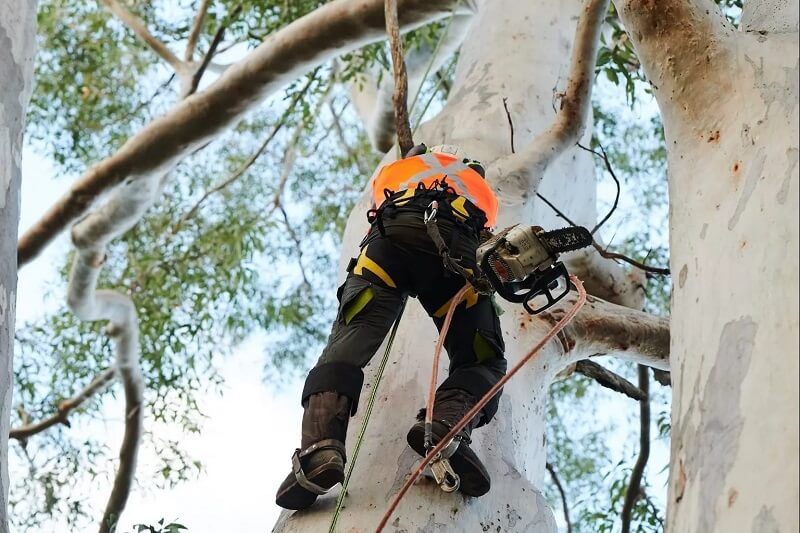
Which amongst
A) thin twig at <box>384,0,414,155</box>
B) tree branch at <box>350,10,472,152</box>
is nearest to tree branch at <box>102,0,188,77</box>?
tree branch at <box>350,10,472,152</box>

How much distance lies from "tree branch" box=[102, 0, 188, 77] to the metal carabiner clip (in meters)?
5.07

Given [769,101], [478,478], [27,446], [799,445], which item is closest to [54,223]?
[27,446]

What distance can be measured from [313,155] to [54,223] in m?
4.46

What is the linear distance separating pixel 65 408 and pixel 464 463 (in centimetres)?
542

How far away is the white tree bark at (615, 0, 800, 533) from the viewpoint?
1.39 m

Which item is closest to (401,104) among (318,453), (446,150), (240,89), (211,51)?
(446,150)

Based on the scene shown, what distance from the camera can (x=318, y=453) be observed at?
240 centimetres

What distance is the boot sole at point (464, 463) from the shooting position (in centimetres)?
240

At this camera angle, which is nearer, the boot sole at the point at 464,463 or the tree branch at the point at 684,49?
the tree branch at the point at 684,49

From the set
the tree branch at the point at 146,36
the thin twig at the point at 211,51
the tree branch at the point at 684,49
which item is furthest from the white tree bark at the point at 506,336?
the tree branch at the point at 146,36

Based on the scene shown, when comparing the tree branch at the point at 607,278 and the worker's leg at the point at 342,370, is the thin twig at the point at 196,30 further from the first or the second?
the worker's leg at the point at 342,370

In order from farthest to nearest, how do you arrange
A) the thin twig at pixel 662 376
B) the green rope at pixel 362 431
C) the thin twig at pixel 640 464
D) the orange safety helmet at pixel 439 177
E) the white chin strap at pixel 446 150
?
the thin twig at pixel 640 464 → the thin twig at pixel 662 376 → the white chin strap at pixel 446 150 → the orange safety helmet at pixel 439 177 → the green rope at pixel 362 431

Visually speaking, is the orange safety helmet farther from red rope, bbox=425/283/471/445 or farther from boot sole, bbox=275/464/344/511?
boot sole, bbox=275/464/344/511

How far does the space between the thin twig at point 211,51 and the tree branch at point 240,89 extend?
62.3 inches
